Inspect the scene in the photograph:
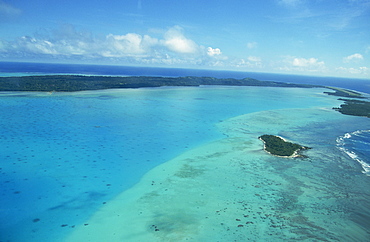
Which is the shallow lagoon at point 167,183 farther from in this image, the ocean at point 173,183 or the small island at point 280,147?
the small island at point 280,147

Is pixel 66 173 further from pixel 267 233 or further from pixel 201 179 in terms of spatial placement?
pixel 267 233

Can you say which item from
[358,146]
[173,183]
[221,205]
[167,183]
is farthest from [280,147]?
[167,183]

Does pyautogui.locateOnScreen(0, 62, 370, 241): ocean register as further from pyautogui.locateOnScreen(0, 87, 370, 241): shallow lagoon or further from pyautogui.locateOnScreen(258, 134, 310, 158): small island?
pyautogui.locateOnScreen(258, 134, 310, 158): small island

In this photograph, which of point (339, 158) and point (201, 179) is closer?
point (201, 179)

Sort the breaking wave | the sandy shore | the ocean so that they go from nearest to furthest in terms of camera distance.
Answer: the sandy shore → the ocean → the breaking wave

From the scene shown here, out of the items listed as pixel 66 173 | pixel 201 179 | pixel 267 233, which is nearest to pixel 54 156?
pixel 66 173

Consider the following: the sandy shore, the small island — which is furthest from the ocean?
the small island

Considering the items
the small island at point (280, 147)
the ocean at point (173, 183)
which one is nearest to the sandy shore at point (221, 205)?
the ocean at point (173, 183)

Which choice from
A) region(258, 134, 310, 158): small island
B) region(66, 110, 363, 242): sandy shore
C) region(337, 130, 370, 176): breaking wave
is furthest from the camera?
region(258, 134, 310, 158): small island

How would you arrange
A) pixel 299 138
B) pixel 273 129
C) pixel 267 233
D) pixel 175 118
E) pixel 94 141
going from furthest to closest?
pixel 175 118
pixel 273 129
pixel 299 138
pixel 94 141
pixel 267 233
